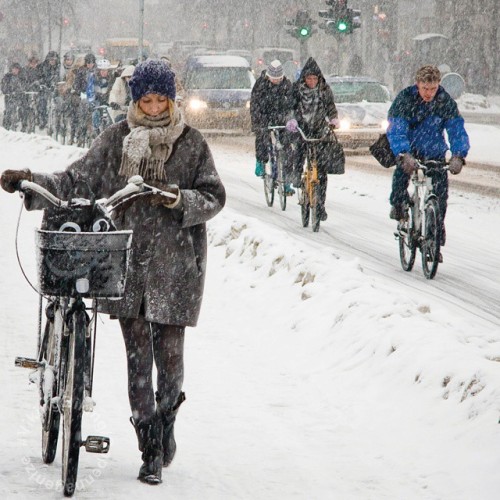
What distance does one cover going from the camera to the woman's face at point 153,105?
4844 millimetres

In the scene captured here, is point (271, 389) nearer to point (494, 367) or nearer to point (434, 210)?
point (494, 367)

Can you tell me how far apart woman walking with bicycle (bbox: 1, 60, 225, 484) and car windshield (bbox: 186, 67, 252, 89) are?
82.5 feet

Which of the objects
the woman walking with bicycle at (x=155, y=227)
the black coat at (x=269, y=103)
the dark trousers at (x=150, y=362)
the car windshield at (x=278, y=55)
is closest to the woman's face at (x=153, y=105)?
the woman walking with bicycle at (x=155, y=227)

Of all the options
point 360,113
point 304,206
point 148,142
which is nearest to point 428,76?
point 304,206

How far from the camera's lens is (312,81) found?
44.8 ft

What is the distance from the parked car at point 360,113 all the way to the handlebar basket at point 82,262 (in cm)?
2041

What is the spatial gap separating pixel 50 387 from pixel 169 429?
54 centimetres

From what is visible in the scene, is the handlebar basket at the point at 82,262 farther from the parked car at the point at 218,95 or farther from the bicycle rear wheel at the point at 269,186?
the parked car at the point at 218,95

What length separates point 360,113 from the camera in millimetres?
25125

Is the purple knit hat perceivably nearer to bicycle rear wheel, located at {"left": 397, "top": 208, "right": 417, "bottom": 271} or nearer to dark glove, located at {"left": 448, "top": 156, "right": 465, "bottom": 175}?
dark glove, located at {"left": 448, "top": 156, "right": 465, "bottom": 175}

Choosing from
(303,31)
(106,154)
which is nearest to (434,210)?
(106,154)

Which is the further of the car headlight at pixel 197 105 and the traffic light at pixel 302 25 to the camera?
the traffic light at pixel 302 25

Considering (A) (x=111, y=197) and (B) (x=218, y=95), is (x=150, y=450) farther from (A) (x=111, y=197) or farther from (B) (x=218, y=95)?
(B) (x=218, y=95)

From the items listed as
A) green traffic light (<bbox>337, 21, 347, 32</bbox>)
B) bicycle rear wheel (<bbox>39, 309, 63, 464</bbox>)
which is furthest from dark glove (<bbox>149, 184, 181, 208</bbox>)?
green traffic light (<bbox>337, 21, 347, 32</bbox>)
